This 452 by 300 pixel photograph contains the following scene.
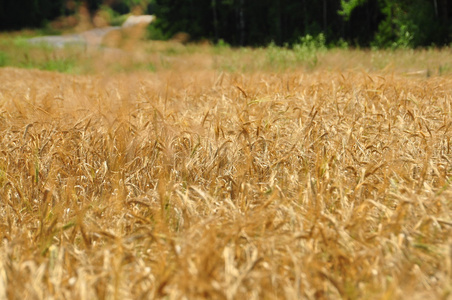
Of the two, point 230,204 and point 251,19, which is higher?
point 251,19

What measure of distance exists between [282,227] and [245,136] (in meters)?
0.81

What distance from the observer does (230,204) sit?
1.43 metres

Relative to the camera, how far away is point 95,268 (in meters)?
1.10

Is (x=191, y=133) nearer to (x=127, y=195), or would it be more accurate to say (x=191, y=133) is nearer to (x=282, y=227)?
(x=127, y=195)

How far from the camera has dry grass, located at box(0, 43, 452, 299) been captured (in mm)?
1028

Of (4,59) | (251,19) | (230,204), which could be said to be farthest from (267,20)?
(230,204)

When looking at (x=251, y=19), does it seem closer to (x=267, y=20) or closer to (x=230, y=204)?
(x=267, y=20)

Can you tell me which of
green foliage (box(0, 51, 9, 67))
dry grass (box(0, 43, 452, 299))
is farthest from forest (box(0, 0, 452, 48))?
dry grass (box(0, 43, 452, 299))

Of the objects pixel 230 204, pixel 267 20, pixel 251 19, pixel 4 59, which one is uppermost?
pixel 251 19

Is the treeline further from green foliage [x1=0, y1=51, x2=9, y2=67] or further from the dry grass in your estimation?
the dry grass

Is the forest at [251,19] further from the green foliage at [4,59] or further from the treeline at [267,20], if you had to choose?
the green foliage at [4,59]

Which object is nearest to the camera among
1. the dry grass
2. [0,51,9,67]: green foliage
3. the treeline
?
the dry grass

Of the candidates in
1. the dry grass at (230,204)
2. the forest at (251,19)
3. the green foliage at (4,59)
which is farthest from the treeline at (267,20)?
the dry grass at (230,204)

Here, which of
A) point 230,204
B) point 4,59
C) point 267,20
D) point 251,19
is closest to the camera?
point 230,204
